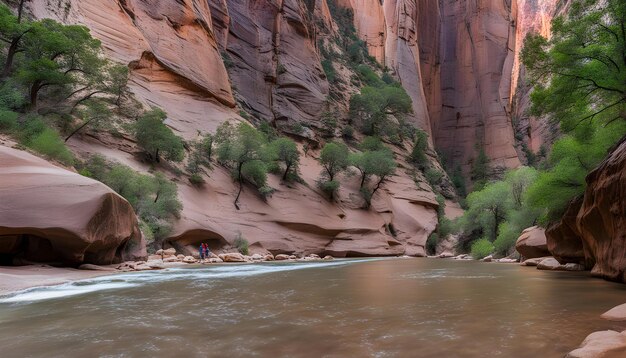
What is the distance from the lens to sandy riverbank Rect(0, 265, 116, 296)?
895 centimetres

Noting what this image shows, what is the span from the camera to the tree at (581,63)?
11.4m

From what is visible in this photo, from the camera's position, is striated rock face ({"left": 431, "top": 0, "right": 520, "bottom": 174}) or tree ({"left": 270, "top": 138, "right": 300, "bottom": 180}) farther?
striated rock face ({"left": 431, "top": 0, "right": 520, "bottom": 174})

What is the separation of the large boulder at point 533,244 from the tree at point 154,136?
21.5 meters

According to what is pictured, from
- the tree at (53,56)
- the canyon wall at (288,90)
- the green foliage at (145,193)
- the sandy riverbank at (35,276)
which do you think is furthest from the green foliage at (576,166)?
the tree at (53,56)

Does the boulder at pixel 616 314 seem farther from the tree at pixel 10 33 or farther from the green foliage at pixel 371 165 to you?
the green foliage at pixel 371 165

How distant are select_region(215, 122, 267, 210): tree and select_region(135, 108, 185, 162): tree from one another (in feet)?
15.0

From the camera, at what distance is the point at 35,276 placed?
1037 cm

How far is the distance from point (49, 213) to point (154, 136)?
15.9 metres

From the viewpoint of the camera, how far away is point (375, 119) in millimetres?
50312

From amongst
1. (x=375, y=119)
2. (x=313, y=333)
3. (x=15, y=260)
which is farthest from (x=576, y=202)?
(x=375, y=119)

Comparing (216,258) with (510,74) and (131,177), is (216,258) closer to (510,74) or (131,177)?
(131,177)

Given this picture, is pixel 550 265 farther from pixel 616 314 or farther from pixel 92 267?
pixel 92 267

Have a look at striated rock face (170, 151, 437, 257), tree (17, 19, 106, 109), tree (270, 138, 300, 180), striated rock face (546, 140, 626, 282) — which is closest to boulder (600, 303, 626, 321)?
striated rock face (546, 140, 626, 282)

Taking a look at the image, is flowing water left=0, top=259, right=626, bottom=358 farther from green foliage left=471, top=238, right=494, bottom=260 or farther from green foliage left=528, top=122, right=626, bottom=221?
green foliage left=471, top=238, right=494, bottom=260
